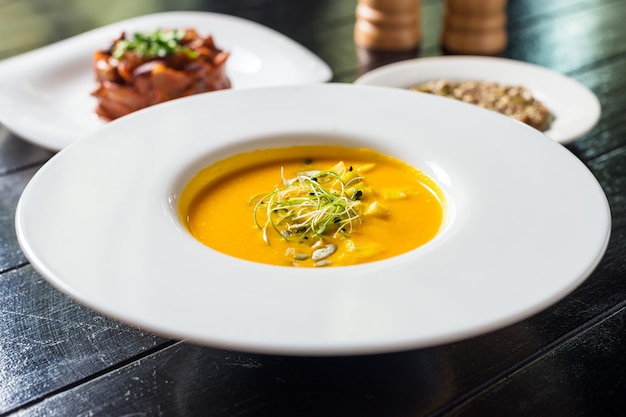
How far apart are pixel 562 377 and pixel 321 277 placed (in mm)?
364

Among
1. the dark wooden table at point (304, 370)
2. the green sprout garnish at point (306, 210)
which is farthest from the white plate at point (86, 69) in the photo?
the green sprout garnish at point (306, 210)

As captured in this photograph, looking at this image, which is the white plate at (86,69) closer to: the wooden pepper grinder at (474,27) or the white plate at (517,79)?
the white plate at (517,79)

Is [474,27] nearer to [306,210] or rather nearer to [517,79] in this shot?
[517,79]

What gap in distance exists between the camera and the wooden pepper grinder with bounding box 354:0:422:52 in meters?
2.14

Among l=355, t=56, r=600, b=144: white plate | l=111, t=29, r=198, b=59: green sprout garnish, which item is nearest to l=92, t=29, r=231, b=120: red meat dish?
l=111, t=29, r=198, b=59: green sprout garnish

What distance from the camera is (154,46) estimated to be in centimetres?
170

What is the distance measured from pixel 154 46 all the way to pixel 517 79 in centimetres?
86

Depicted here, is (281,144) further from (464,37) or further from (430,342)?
(464,37)

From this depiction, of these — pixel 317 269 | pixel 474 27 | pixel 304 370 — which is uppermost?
pixel 317 269

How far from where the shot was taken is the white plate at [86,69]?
172 centimetres

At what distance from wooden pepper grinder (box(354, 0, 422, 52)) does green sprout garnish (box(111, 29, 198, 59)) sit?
638 millimetres

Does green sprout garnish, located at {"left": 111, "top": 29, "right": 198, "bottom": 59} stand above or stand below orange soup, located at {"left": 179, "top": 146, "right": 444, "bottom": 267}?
below

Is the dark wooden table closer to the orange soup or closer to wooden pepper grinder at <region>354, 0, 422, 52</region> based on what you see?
the orange soup

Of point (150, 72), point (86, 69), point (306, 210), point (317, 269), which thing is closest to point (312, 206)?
point (306, 210)
